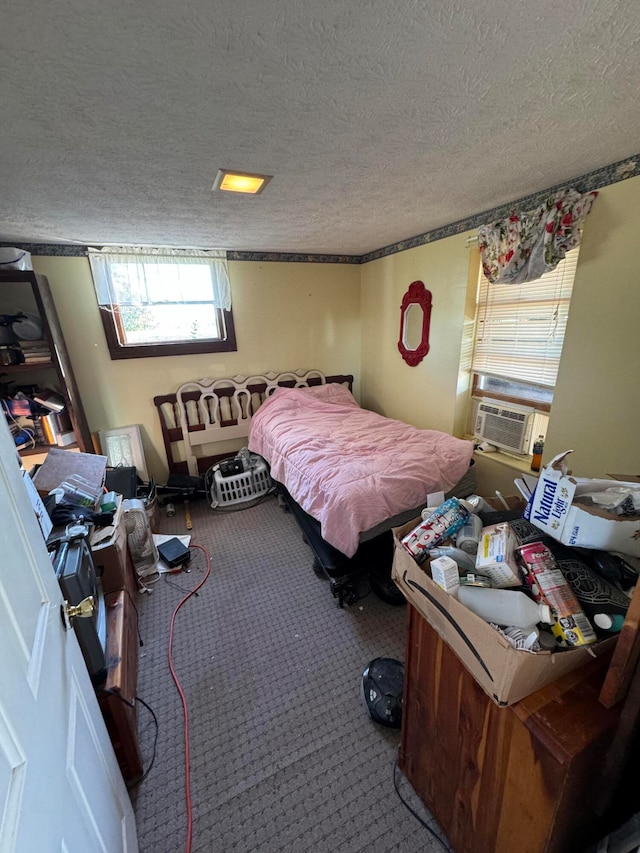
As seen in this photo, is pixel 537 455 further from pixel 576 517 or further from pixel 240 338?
pixel 240 338

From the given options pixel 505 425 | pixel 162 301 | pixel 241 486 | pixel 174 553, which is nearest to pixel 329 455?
pixel 241 486

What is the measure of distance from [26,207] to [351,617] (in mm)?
2800

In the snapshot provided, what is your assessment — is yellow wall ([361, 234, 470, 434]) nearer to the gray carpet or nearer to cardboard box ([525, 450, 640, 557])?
the gray carpet

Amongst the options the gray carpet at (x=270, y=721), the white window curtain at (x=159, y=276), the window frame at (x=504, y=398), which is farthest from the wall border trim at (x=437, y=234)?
the gray carpet at (x=270, y=721)

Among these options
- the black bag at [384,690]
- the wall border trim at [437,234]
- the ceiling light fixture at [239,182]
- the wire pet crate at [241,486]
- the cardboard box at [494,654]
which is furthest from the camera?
the wire pet crate at [241,486]

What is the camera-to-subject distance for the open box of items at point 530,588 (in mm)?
698

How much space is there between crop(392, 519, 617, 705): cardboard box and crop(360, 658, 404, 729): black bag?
2.55 feet

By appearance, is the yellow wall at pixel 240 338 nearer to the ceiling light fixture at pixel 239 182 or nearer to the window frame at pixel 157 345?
the window frame at pixel 157 345

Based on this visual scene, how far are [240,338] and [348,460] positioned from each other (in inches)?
70.3

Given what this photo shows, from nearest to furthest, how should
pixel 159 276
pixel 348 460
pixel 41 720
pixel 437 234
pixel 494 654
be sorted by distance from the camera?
pixel 41 720 → pixel 494 654 → pixel 348 460 → pixel 437 234 → pixel 159 276

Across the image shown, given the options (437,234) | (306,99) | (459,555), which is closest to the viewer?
(459,555)

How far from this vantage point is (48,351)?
92.7 inches

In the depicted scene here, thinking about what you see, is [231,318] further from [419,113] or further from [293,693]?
[293,693]

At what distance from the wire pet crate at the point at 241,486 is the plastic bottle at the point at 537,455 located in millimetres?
2145
